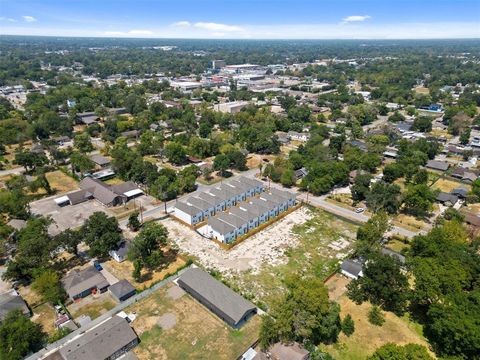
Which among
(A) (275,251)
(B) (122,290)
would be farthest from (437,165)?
(B) (122,290)

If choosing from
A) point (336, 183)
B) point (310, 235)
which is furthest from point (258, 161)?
point (310, 235)

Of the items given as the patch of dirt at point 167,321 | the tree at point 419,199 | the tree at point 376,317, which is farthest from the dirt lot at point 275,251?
the tree at point 419,199

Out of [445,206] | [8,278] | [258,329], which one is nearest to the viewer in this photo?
[258,329]

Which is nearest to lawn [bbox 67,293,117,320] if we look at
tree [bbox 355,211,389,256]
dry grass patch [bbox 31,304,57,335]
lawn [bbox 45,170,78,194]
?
dry grass patch [bbox 31,304,57,335]

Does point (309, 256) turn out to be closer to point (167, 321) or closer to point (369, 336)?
point (369, 336)

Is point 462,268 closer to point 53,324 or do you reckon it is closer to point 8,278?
point 53,324

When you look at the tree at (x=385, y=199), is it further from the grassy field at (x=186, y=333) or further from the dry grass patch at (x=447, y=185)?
the grassy field at (x=186, y=333)

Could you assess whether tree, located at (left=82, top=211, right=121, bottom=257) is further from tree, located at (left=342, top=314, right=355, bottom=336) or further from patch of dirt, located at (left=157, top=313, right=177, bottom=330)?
tree, located at (left=342, top=314, right=355, bottom=336)
